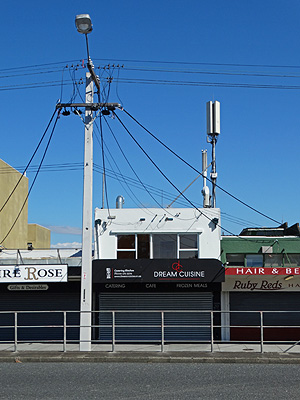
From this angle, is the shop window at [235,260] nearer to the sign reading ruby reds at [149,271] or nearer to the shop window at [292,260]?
the shop window at [292,260]

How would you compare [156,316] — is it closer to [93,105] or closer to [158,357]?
[158,357]

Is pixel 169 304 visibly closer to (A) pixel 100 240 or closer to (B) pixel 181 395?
(A) pixel 100 240

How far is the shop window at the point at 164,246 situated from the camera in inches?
953

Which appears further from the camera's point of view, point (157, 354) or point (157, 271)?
point (157, 271)

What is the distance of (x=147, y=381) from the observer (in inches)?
558

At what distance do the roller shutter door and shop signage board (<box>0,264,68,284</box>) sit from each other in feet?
23.6

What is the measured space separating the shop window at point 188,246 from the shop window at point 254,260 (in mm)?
2337

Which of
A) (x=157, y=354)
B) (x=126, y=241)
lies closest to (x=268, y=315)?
(x=126, y=241)

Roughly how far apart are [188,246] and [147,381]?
10459mm

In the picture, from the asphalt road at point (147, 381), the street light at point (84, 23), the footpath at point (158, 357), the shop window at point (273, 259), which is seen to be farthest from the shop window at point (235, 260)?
the street light at point (84, 23)

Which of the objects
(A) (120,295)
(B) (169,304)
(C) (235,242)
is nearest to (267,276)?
(C) (235,242)

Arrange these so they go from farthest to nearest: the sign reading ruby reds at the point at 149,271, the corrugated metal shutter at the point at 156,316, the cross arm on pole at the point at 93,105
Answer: the corrugated metal shutter at the point at 156,316 < the sign reading ruby reds at the point at 149,271 < the cross arm on pole at the point at 93,105

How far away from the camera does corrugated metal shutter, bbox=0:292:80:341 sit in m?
23.9

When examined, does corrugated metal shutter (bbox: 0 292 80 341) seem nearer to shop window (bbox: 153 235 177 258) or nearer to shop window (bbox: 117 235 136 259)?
shop window (bbox: 117 235 136 259)
